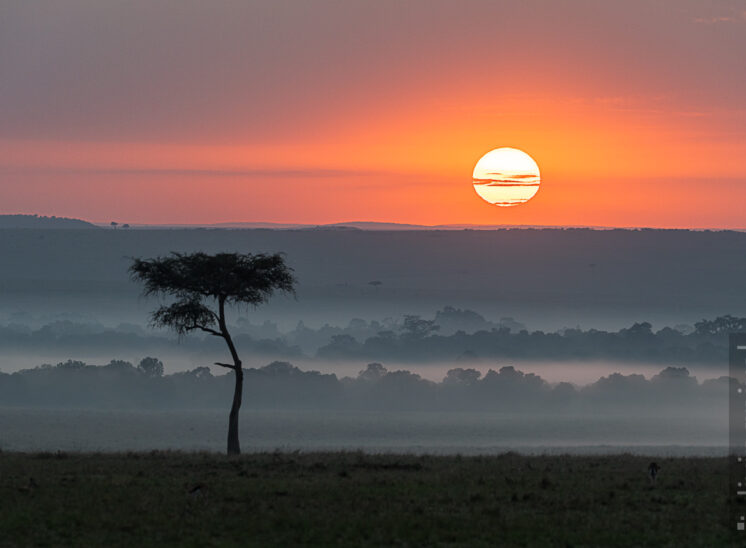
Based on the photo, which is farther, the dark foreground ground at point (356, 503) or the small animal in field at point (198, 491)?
the small animal in field at point (198, 491)

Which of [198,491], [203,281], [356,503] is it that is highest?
[203,281]

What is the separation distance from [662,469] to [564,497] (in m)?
6.60

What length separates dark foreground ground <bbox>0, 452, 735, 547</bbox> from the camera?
74.0 feet

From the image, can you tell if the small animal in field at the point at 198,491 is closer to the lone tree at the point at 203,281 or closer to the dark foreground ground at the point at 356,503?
the dark foreground ground at the point at 356,503

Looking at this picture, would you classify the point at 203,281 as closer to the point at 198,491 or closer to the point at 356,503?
the point at 198,491

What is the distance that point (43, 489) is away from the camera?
27.3 m

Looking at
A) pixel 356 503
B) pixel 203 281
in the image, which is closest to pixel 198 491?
Result: pixel 356 503

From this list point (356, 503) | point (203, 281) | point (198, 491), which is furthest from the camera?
point (203, 281)

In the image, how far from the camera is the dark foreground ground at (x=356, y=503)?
22.6 metres

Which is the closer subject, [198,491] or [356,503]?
[356,503]

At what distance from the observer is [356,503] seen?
2577cm

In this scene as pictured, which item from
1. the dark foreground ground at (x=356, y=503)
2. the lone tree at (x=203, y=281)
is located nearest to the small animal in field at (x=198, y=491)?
the dark foreground ground at (x=356, y=503)

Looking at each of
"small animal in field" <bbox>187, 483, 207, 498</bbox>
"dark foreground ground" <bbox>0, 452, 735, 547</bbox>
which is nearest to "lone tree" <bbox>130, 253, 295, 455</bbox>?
"dark foreground ground" <bbox>0, 452, 735, 547</bbox>

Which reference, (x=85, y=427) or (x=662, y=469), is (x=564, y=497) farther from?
(x=85, y=427)
